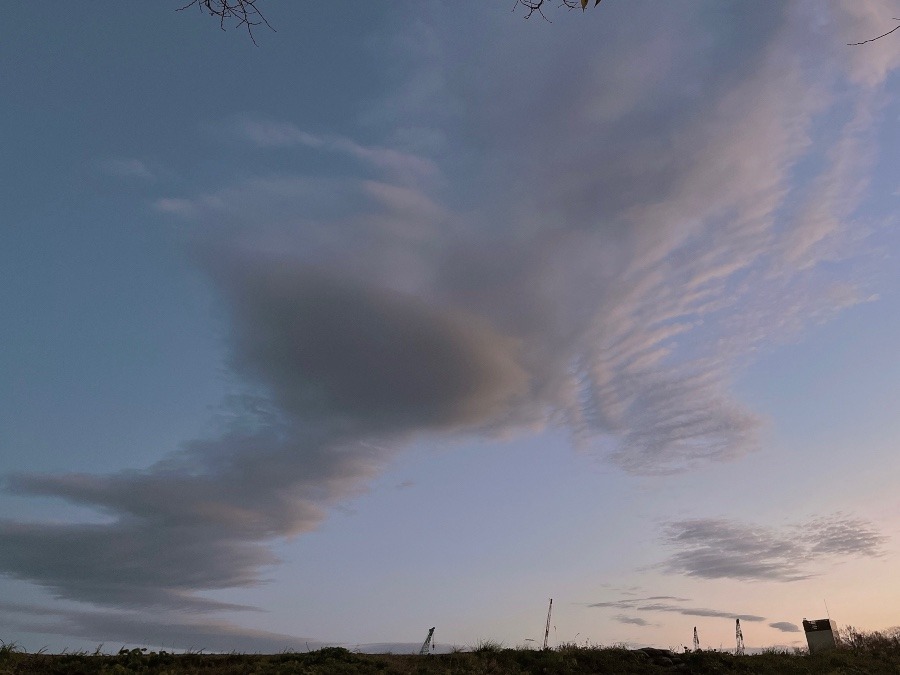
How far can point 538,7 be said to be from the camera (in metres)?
6.52

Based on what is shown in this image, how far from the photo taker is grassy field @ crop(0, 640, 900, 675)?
16.7 meters

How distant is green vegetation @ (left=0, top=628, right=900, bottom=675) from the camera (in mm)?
16734

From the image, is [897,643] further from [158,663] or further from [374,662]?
[158,663]

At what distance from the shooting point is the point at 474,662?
66.3 feet

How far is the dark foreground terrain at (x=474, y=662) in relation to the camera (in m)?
16.7

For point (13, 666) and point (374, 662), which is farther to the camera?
point (374, 662)

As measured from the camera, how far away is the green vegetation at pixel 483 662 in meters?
16.7

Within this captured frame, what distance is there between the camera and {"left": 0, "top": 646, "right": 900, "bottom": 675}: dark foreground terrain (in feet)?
54.9

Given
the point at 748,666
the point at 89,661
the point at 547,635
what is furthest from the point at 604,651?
the point at 89,661

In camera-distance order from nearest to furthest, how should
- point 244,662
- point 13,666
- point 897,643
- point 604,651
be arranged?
point 13,666 < point 244,662 < point 604,651 < point 897,643

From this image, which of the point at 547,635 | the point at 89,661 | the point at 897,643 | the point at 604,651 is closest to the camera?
the point at 89,661

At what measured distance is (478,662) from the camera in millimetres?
20297

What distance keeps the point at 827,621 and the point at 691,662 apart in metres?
10.3

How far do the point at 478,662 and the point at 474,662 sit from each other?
0.15 metres
